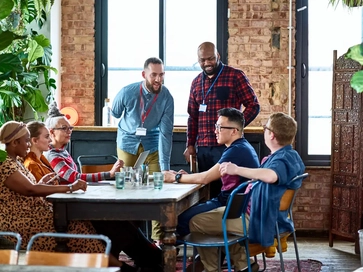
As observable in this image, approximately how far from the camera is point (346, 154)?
729cm

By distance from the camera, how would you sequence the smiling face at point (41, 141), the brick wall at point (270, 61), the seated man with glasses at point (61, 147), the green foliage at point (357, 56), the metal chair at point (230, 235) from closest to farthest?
the green foliage at point (357, 56), the metal chair at point (230, 235), the smiling face at point (41, 141), the seated man with glasses at point (61, 147), the brick wall at point (270, 61)

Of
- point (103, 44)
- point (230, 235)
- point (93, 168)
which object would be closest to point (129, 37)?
point (103, 44)

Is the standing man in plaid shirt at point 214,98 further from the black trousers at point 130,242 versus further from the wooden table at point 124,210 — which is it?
the wooden table at point 124,210

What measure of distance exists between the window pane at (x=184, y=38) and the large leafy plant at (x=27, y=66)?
1.43m

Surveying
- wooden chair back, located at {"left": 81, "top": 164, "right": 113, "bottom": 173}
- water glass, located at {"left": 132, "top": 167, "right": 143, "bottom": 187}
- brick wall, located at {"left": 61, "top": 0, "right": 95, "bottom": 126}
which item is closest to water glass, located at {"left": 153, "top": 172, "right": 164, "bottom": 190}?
A: water glass, located at {"left": 132, "top": 167, "right": 143, "bottom": 187}

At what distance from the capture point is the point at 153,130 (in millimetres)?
6543

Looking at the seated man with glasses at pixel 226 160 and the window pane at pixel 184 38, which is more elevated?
the window pane at pixel 184 38

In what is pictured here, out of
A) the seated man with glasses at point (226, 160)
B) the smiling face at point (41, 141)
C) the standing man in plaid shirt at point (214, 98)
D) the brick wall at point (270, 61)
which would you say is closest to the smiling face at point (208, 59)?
the standing man in plaid shirt at point (214, 98)

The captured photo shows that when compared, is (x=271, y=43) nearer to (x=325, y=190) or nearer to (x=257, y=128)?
(x=257, y=128)

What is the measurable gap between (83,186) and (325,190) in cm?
418

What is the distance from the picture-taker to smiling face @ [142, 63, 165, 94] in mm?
6215

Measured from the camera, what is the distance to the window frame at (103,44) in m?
8.08

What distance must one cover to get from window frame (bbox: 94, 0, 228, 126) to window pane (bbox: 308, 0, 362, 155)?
0.99m

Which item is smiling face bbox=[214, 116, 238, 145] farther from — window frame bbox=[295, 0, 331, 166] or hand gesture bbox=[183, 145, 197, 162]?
window frame bbox=[295, 0, 331, 166]
